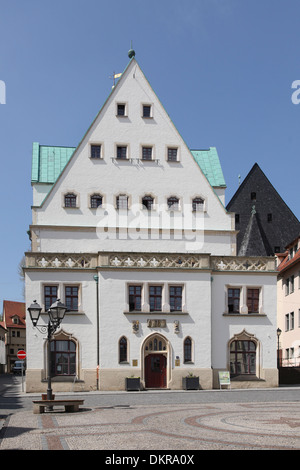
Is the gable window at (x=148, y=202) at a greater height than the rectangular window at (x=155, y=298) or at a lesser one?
greater

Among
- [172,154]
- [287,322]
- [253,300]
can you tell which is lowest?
[287,322]

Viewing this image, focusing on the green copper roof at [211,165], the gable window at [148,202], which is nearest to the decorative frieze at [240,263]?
the gable window at [148,202]

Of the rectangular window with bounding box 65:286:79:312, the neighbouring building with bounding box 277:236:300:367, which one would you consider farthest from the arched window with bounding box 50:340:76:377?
the neighbouring building with bounding box 277:236:300:367

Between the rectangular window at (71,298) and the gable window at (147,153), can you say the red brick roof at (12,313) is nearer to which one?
the gable window at (147,153)

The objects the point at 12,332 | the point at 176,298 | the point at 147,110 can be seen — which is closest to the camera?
the point at 176,298

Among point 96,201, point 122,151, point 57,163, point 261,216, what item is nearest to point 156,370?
point 96,201

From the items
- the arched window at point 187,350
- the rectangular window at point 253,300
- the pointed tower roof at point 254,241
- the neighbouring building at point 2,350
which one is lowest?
the neighbouring building at point 2,350

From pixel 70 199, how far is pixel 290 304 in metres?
20.9

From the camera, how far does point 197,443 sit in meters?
12.4

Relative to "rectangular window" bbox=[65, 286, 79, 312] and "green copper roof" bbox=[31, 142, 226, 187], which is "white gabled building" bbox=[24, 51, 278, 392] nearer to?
"rectangular window" bbox=[65, 286, 79, 312]

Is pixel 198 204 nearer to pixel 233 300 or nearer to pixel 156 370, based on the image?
pixel 233 300

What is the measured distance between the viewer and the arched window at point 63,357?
34.8m

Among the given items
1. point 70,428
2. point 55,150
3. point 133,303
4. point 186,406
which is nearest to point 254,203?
point 55,150

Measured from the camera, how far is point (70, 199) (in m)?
38.2
